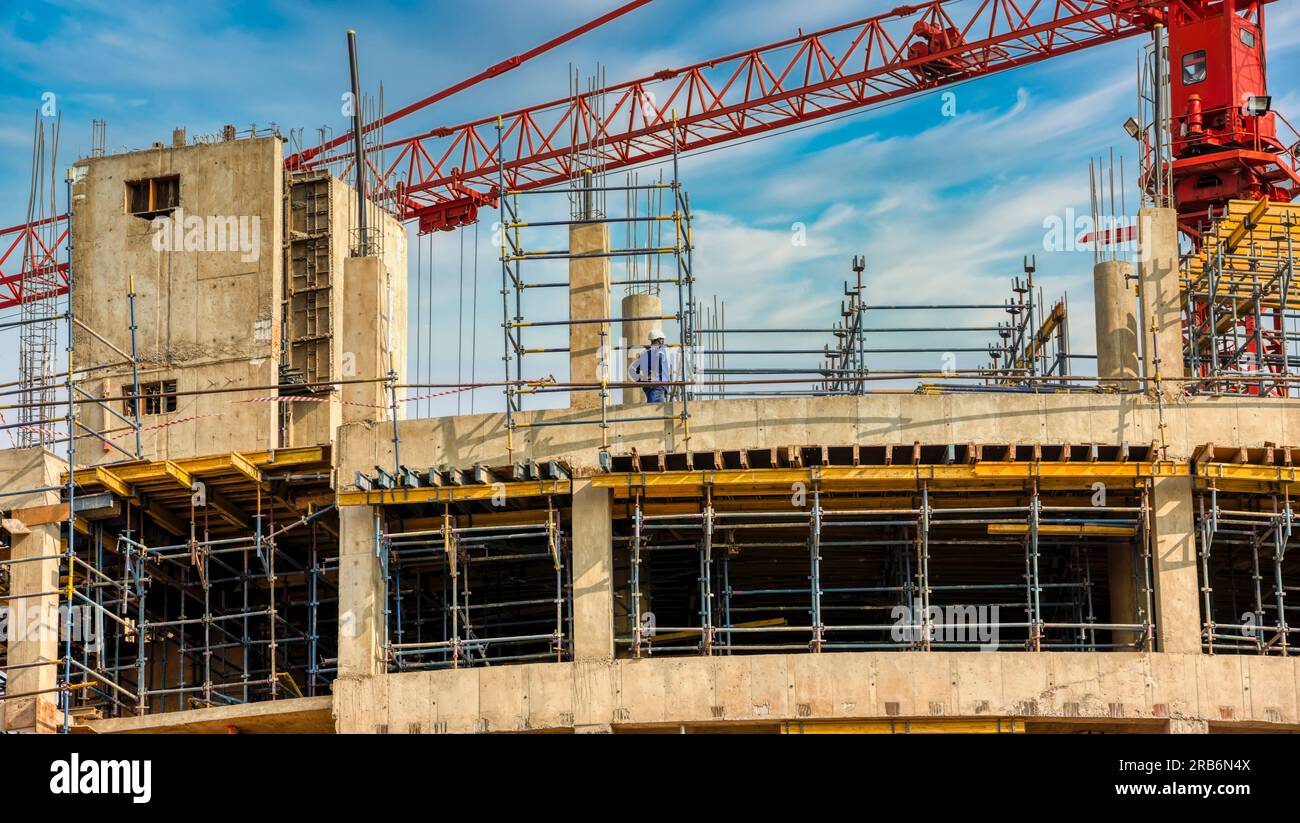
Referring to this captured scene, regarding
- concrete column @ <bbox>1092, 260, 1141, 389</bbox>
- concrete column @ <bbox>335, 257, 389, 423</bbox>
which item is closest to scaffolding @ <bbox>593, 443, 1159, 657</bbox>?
concrete column @ <bbox>1092, 260, 1141, 389</bbox>

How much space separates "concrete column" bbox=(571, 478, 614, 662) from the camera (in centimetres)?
2756

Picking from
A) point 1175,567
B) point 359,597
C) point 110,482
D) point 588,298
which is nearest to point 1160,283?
point 1175,567

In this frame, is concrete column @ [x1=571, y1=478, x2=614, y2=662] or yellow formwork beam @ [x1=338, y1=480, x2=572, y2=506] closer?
concrete column @ [x1=571, y1=478, x2=614, y2=662]

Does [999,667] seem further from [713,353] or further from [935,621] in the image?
[713,353]

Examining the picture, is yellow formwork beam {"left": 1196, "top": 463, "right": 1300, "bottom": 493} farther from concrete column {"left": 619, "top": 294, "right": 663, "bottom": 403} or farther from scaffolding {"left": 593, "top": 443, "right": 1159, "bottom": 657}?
concrete column {"left": 619, "top": 294, "right": 663, "bottom": 403}

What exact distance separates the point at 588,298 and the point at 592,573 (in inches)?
182

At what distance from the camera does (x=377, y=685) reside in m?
27.9

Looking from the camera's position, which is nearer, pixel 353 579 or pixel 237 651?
pixel 353 579

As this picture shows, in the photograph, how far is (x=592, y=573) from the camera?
2781 centimetres

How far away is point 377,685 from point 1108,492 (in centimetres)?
1060

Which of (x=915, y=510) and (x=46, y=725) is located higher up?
(x=915, y=510)

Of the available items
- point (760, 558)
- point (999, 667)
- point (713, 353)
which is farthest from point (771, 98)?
point (999, 667)

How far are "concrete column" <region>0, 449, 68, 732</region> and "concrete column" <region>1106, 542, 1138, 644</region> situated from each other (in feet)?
49.8

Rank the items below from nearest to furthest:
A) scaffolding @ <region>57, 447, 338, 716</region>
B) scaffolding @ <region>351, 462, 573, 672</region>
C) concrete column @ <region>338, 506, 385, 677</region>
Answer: scaffolding @ <region>351, 462, 573, 672</region> → concrete column @ <region>338, 506, 385, 677</region> → scaffolding @ <region>57, 447, 338, 716</region>
